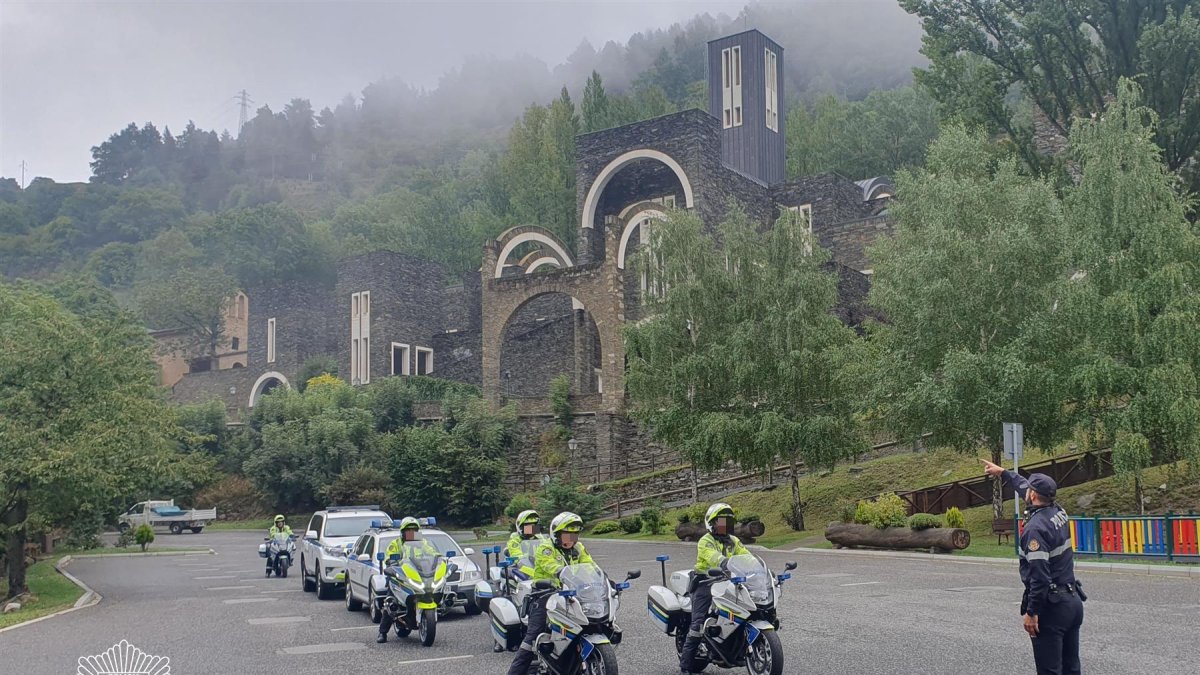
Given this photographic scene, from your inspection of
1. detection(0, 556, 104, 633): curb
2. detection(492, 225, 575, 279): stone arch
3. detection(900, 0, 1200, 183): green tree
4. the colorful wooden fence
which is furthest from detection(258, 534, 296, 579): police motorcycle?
detection(492, 225, 575, 279): stone arch

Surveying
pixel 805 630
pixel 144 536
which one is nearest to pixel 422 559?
pixel 805 630

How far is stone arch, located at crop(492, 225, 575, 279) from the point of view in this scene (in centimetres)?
4866

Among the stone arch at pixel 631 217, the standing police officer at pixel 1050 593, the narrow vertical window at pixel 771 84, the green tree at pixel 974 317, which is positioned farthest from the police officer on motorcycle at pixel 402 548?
the narrow vertical window at pixel 771 84

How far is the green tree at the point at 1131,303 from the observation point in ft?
67.6

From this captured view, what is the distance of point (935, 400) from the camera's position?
73.3 ft

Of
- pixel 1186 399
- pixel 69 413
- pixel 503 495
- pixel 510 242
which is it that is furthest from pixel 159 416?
pixel 510 242

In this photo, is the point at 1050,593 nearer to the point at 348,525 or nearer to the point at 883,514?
the point at 348,525

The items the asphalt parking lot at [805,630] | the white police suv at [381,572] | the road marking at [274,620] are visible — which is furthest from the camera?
the road marking at [274,620]

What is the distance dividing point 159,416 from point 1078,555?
1915 centimetres

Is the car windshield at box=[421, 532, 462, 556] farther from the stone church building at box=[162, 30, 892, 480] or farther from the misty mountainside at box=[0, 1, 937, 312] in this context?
the misty mountainside at box=[0, 1, 937, 312]

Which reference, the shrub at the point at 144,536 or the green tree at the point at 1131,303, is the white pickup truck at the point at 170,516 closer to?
the shrub at the point at 144,536

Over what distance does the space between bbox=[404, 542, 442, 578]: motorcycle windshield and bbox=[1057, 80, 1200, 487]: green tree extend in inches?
556

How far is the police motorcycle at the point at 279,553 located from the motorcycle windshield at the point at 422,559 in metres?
10.9

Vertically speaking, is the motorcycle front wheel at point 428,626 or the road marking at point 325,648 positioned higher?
the motorcycle front wheel at point 428,626
